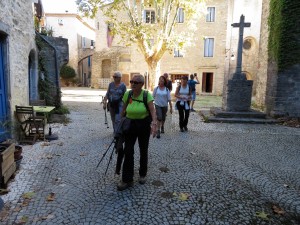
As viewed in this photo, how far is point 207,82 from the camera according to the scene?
25984 millimetres

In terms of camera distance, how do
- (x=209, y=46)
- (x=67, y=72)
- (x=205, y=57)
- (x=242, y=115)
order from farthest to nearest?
(x=67, y=72), (x=205, y=57), (x=209, y=46), (x=242, y=115)

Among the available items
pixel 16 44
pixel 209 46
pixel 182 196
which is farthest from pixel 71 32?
pixel 182 196

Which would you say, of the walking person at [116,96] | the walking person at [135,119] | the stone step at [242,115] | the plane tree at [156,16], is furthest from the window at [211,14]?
the walking person at [135,119]

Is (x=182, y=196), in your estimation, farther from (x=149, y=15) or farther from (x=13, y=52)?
(x=149, y=15)

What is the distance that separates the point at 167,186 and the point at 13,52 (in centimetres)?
465

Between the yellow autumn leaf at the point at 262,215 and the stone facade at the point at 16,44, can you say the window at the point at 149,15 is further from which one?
the yellow autumn leaf at the point at 262,215

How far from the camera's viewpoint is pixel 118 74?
227 inches

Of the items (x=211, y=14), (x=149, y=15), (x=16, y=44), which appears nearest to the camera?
(x=16, y=44)

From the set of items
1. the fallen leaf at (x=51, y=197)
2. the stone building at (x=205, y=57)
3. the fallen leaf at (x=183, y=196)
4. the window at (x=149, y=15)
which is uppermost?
the window at (x=149, y=15)

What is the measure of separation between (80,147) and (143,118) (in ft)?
8.77

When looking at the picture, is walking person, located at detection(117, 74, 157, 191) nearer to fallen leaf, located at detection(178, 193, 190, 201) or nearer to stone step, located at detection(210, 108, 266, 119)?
fallen leaf, located at detection(178, 193, 190, 201)

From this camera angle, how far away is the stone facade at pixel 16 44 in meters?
5.48

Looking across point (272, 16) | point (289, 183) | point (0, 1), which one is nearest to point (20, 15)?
point (0, 1)

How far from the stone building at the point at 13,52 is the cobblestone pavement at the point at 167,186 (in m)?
1.29
